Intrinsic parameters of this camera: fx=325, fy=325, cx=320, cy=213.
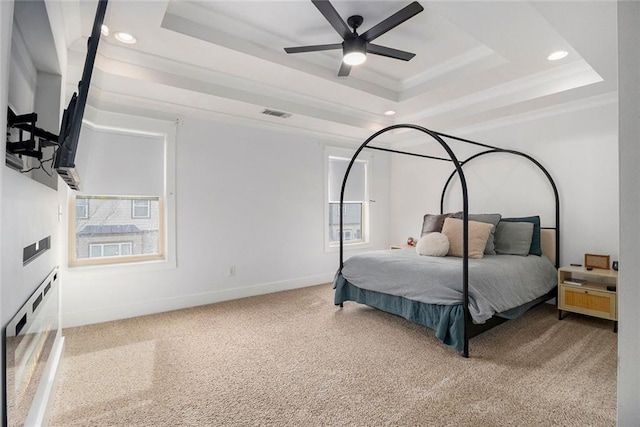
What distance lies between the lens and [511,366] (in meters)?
2.28

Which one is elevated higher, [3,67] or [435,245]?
[3,67]

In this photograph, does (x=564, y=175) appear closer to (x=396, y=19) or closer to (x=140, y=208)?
(x=396, y=19)

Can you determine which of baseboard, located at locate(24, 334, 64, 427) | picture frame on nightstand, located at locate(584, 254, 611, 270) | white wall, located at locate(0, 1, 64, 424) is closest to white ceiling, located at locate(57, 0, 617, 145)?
white wall, located at locate(0, 1, 64, 424)

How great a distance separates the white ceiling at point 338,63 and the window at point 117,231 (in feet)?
3.25

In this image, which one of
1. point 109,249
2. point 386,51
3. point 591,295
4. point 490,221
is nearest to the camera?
point 386,51

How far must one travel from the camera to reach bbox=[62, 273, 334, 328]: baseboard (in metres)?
3.14

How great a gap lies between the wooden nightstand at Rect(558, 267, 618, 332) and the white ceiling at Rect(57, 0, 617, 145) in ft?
5.76

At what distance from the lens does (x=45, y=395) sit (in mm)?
1686

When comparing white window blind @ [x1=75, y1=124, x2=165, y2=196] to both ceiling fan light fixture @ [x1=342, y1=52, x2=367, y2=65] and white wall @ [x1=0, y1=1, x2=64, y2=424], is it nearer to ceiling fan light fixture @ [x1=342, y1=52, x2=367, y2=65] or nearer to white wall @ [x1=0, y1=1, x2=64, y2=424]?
white wall @ [x1=0, y1=1, x2=64, y2=424]

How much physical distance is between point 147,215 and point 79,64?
2427 millimetres

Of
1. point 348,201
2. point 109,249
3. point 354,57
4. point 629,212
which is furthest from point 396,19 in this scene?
point 109,249

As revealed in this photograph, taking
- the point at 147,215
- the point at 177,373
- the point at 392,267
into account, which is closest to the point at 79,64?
the point at 177,373

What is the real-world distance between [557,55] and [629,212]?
2.49 metres

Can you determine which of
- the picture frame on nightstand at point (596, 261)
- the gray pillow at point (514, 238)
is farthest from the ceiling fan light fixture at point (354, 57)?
the picture frame on nightstand at point (596, 261)
